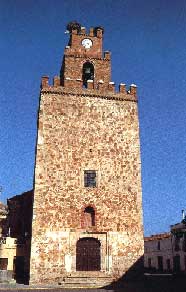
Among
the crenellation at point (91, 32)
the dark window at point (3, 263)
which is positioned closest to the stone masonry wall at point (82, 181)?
the dark window at point (3, 263)

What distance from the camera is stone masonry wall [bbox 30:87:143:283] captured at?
19297 mm

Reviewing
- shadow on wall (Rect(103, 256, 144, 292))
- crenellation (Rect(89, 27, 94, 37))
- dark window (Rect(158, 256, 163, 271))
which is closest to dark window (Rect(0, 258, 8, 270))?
shadow on wall (Rect(103, 256, 144, 292))

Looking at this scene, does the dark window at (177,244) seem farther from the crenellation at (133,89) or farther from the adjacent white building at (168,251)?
the crenellation at (133,89)

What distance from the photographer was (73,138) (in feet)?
70.5

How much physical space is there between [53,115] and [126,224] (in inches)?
324

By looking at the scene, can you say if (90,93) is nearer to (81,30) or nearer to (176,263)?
(81,30)

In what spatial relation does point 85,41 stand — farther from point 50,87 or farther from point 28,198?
point 28,198

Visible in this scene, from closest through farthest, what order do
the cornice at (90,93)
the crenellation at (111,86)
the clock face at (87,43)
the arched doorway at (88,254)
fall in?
the arched doorway at (88,254)
the cornice at (90,93)
the crenellation at (111,86)
the clock face at (87,43)

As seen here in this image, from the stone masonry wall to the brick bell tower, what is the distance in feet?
0.17

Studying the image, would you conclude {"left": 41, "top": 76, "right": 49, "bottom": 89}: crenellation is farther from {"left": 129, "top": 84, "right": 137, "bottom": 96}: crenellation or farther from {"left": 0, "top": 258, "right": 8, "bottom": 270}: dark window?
{"left": 0, "top": 258, "right": 8, "bottom": 270}: dark window

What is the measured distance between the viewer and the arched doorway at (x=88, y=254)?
1944 cm

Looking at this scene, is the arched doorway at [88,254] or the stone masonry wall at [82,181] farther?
the arched doorway at [88,254]

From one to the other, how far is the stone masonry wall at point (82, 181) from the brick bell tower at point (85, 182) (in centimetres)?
5

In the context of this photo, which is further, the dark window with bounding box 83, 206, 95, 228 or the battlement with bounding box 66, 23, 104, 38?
the battlement with bounding box 66, 23, 104, 38
